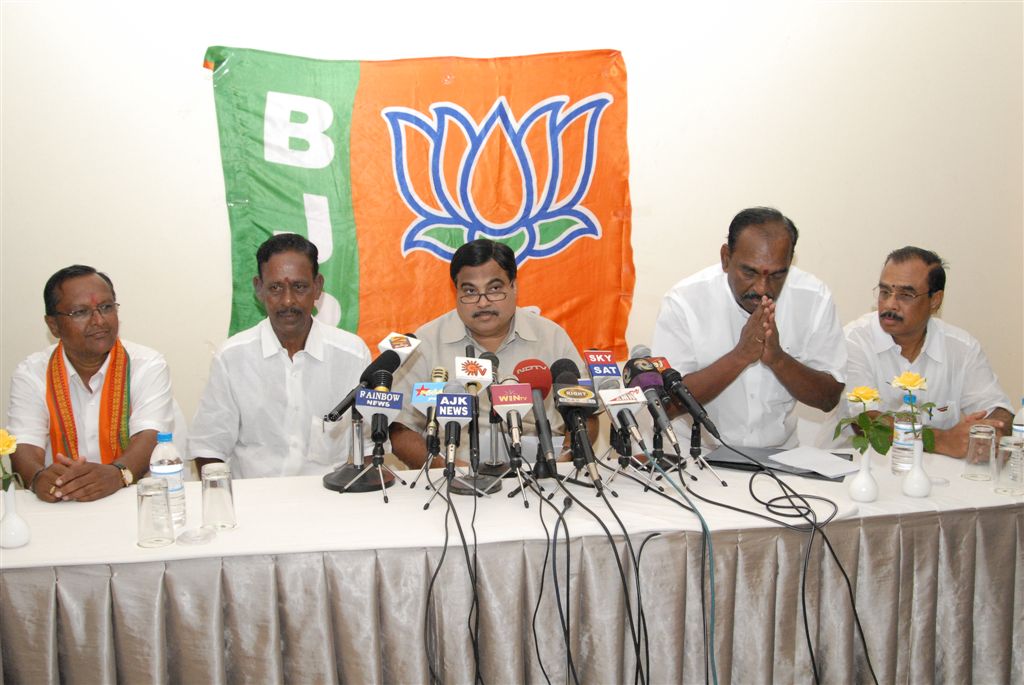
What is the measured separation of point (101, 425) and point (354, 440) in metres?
1.22

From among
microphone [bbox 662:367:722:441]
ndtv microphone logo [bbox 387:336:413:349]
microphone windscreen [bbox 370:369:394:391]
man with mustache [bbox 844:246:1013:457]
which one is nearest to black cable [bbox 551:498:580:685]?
microphone [bbox 662:367:722:441]

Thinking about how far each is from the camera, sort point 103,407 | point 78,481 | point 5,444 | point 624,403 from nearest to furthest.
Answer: point 5,444 → point 624,403 → point 78,481 → point 103,407

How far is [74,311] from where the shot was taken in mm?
2691

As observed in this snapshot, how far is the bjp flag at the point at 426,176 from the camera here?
355cm

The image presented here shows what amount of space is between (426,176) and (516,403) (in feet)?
6.88

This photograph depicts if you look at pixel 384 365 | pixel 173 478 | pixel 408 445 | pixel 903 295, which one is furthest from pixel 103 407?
pixel 903 295

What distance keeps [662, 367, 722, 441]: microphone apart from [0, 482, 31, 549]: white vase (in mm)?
1741

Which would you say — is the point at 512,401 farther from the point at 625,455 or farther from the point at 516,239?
the point at 516,239

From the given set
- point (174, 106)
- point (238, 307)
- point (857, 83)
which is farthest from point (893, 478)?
point (174, 106)

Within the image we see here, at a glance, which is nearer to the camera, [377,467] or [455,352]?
[377,467]

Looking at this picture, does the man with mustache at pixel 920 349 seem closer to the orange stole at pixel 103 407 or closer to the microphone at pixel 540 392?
the microphone at pixel 540 392

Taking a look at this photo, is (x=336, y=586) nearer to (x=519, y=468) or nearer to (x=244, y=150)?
(x=519, y=468)

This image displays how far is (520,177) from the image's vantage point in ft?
12.5

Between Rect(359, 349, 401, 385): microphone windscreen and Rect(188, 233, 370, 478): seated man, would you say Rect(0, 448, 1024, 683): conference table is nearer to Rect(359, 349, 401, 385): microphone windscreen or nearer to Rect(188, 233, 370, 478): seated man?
Rect(359, 349, 401, 385): microphone windscreen
